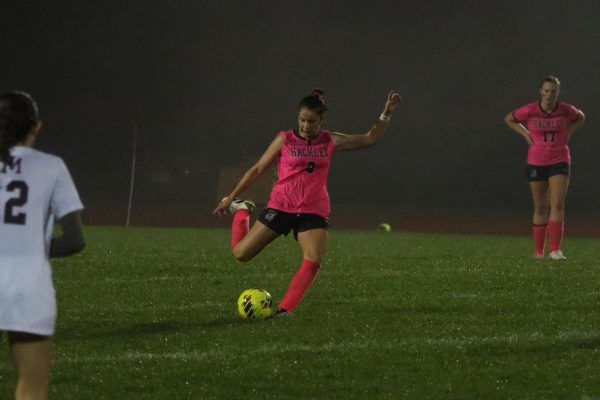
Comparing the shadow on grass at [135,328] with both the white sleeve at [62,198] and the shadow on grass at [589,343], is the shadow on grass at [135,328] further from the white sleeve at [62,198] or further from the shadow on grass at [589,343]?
the white sleeve at [62,198]

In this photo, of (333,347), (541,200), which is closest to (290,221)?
(333,347)

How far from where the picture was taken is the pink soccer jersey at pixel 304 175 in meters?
8.01

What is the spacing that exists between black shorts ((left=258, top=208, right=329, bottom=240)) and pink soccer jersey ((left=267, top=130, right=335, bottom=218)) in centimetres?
4

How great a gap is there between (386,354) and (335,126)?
27217 mm

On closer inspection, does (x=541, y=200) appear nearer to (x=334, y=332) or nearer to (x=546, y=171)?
(x=546, y=171)

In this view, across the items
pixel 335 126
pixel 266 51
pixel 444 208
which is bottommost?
pixel 444 208

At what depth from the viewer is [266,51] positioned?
3378cm

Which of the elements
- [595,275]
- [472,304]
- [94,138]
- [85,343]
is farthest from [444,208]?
[85,343]

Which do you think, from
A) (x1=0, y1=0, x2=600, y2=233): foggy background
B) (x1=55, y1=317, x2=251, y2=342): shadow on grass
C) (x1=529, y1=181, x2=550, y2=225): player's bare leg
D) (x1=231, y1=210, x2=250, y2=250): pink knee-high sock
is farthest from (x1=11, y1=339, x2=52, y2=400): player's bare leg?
(x1=0, y1=0, x2=600, y2=233): foggy background

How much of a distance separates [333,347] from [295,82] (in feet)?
90.7

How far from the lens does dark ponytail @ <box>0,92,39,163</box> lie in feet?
12.2

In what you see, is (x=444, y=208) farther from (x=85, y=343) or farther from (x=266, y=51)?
(x=85, y=343)

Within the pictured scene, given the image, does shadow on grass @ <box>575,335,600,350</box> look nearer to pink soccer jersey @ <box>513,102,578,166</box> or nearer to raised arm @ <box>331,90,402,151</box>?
raised arm @ <box>331,90,402,151</box>

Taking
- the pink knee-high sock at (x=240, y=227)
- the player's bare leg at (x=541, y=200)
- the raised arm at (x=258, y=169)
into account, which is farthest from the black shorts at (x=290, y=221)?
the player's bare leg at (x=541, y=200)
